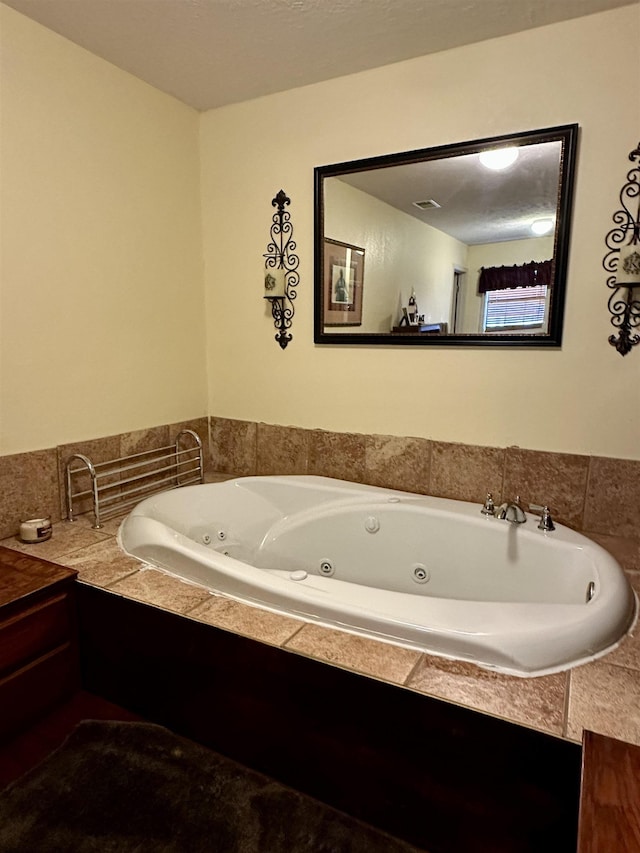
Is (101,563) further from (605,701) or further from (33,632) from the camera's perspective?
(605,701)

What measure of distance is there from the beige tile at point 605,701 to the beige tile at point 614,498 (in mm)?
831

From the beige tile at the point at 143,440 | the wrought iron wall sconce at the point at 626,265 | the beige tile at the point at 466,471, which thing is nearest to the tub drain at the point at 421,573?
the beige tile at the point at 466,471

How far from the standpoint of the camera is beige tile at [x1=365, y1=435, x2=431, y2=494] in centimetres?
230

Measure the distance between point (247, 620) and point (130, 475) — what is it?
1224mm

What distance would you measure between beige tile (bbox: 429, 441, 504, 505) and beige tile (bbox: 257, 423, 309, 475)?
25.6 inches

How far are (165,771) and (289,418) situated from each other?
5.07ft

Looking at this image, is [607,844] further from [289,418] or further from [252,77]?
[252,77]

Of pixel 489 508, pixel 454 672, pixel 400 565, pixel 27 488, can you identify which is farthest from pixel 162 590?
pixel 489 508

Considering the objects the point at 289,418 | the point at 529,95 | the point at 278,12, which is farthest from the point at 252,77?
the point at 289,418

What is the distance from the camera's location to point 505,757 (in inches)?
42.6

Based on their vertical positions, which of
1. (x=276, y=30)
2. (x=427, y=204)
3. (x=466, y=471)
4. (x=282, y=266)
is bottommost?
(x=466, y=471)

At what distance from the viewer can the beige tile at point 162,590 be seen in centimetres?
153

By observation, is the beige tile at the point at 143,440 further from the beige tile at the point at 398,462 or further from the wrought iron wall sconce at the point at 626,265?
the wrought iron wall sconce at the point at 626,265

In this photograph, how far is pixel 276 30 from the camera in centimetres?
188
